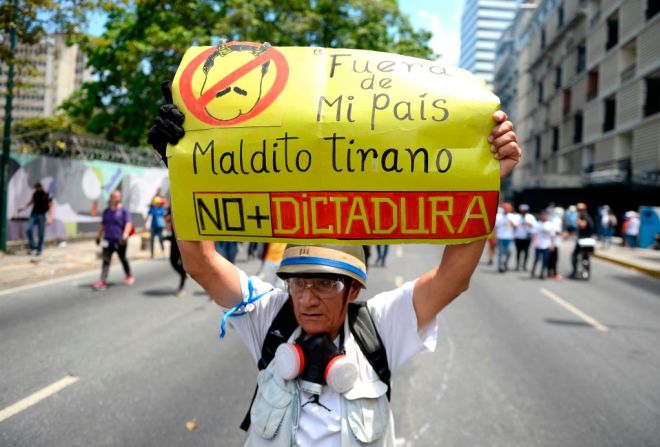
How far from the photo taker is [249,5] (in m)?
18.5

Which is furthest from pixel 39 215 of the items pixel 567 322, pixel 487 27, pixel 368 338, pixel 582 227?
pixel 487 27

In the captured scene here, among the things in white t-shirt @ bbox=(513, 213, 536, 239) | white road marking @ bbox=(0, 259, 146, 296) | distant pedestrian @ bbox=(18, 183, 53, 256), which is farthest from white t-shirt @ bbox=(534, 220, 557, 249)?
distant pedestrian @ bbox=(18, 183, 53, 256)

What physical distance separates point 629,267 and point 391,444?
17.6 meters

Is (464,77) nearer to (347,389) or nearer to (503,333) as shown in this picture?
(347,389)

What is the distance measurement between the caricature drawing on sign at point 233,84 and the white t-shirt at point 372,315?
73 centimetres

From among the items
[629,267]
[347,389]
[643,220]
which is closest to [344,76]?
[347,389]

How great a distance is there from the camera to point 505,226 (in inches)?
523

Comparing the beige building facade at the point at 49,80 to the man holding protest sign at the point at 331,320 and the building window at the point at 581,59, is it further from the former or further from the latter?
the building window at the point at 581,59

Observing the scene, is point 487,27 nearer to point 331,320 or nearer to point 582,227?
point 582,227

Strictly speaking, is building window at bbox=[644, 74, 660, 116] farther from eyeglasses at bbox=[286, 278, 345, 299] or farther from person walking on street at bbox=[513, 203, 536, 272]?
eyeglasses at bbox=[286, 278, 345, 299]

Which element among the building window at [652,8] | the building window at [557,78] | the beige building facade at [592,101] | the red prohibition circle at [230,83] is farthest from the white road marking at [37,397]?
the building window at [557,78]

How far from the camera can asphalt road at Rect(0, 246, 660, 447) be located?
3711mm

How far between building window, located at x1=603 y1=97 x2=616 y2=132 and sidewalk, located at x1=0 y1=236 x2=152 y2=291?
33.7 metres

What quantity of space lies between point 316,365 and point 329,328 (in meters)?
0.17
